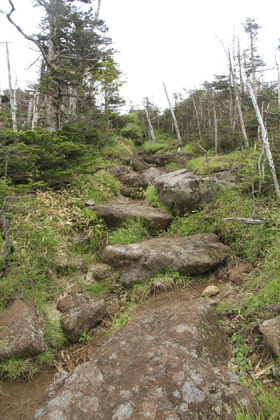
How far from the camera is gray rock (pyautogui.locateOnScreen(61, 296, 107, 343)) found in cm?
339

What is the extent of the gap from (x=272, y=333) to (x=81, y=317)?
102 inches

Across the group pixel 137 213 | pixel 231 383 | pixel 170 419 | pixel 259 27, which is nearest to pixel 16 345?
pixel 170 419

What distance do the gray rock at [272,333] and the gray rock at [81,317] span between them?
2393 millimetres

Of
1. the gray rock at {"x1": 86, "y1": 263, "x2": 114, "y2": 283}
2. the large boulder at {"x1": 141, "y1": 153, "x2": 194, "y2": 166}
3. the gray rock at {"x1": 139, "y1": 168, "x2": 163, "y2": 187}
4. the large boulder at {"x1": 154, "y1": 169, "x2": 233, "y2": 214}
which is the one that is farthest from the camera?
the large boulder at {"x1": 141, "y1": 153, "x2": 194, "y2": 166}

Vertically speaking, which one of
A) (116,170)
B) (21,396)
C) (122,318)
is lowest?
(21,396)

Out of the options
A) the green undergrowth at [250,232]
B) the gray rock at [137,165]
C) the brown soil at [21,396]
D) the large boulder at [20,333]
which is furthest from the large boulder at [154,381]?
the gray rock at [137,165]

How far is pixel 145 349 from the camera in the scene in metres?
2.03

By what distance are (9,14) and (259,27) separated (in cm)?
2395

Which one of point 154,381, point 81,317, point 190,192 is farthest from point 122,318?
point 190,192

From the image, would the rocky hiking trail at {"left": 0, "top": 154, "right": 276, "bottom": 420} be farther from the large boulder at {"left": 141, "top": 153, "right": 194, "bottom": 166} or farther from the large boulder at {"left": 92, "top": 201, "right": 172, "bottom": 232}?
the large boulder at {"left": 141, "top": 153, "right": 194, "bottom": 166}

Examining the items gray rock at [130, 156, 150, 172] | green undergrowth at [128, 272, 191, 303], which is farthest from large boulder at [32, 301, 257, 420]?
gray rock at [130, 156, 150, 172]

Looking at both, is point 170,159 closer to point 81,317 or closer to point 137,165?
point 137,165

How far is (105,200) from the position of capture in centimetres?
718

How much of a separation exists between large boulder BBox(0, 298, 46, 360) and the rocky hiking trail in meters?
0.01
